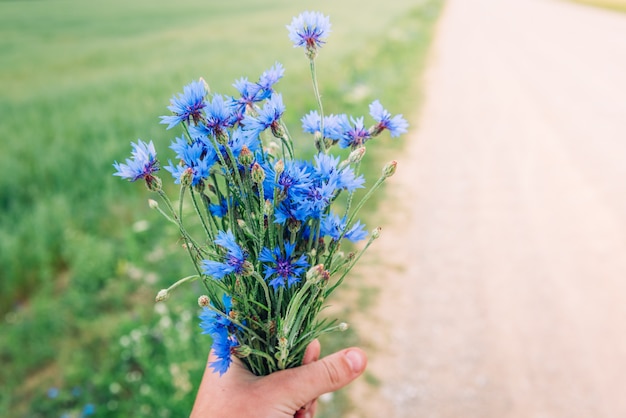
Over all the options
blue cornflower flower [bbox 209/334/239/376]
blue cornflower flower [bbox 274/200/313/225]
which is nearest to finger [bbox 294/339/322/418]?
blue cornflower flower [bbox 209/334/239/376]

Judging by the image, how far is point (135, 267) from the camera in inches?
139

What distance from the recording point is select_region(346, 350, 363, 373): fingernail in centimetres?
142

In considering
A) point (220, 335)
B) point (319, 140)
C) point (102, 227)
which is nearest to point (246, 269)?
point (220, 335)

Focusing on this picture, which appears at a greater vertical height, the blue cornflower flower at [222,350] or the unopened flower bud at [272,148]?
the unopened flower bud at [272,148]

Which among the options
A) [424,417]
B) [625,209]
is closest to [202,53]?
[625,209]

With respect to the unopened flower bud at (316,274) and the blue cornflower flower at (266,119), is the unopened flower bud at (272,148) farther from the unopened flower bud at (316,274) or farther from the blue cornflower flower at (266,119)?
the unopened flower bud at (316,274)

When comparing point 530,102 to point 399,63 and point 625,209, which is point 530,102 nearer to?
point 399,63

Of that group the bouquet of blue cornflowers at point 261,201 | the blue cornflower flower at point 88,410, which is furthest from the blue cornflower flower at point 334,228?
the blue cornflower flower at point 88,410

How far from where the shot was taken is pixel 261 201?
40.8 inches

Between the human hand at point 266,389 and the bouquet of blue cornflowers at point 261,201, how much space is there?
0.15 feet

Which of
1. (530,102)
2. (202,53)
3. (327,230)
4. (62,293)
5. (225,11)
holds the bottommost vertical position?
(62,293)

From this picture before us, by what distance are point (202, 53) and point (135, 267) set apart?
35.4 ft

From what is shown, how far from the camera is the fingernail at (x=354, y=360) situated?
1420 millimetres

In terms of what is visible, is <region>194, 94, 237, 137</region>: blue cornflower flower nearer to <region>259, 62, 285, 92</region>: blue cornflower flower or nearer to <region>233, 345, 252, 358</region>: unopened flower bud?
<region>259, 62, 285, 92</region>: blue cornflower flower
